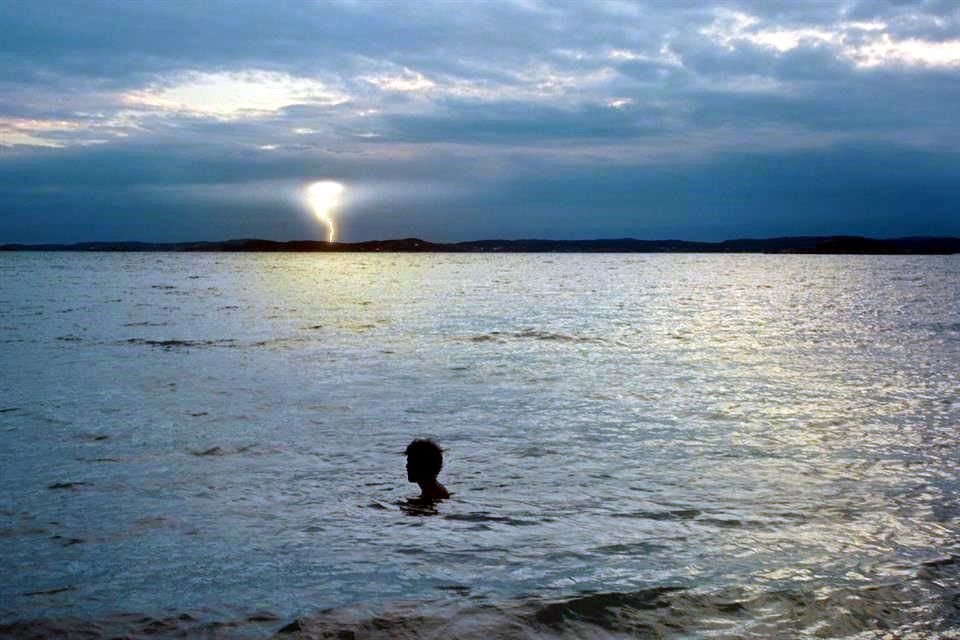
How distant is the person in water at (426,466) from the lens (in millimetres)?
8578

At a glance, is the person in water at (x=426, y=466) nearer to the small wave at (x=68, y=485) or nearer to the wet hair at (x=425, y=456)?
the wet hair at (x=425, y=456)

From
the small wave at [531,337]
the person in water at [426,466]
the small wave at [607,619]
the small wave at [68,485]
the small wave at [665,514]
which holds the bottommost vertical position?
the small wave at [531,337]

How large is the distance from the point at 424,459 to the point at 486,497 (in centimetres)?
93

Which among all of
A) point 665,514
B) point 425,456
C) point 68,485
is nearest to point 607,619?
point 665,514

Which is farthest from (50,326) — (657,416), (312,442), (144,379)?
(657,416)

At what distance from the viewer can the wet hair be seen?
337 inches

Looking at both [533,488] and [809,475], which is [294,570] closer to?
[533,488]

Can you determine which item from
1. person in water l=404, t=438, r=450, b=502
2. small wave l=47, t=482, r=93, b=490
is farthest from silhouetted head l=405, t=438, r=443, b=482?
small wave l=47, t=482, r=93, b=490

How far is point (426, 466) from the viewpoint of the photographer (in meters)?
8.63

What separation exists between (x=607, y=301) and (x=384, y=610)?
48.5 meters

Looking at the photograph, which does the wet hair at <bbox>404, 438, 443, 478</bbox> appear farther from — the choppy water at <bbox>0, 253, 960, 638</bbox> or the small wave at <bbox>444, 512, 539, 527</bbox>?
the small wave at <bbox>444, 512, 539, 527</bbox>

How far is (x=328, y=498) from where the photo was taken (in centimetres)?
889

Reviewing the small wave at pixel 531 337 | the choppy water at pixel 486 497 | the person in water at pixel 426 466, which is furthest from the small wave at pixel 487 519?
the small wave at pixel 531 337

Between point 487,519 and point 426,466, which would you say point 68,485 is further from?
point 487,519
